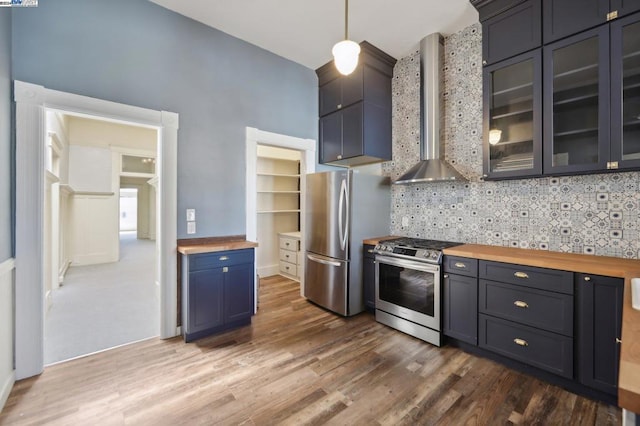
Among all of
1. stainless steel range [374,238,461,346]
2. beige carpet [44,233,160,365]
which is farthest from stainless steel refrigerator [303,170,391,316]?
beige carpet [44,233,160,365]

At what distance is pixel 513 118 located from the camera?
2496 millimetres

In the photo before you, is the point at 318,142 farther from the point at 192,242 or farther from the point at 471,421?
the point at 471,421

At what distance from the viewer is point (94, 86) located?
7.93 ft

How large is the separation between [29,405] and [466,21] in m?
4.96

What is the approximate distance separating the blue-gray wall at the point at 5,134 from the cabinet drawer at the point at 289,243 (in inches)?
132

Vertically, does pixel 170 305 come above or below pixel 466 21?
below

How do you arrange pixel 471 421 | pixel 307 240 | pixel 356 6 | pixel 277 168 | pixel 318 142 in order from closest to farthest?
pixel 471 421 < pixel 356 6 < pixel 307 240 < pixel 318 142 < pixel 277 168

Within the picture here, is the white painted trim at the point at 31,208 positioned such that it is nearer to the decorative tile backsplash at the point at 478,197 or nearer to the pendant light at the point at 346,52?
the pendant light at the point at 346,52

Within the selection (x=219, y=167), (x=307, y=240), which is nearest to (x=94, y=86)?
(x=219, y=167)

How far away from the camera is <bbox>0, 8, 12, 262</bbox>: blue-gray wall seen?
1928 millimetres

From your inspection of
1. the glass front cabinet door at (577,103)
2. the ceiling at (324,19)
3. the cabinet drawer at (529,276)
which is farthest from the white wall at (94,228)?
the glass front cabinet door at (577,103)

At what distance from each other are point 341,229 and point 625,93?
257cm

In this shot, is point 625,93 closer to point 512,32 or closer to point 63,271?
point 512,32

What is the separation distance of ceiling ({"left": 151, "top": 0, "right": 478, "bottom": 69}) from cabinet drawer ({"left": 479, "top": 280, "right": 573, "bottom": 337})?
2.70m
